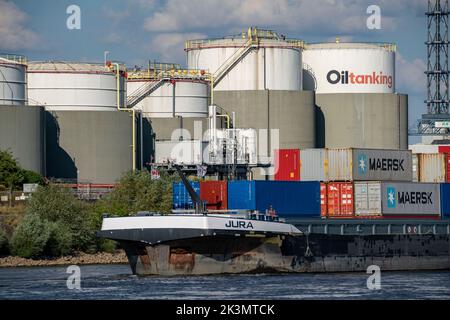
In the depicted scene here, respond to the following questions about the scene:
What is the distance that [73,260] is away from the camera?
75.8 metres

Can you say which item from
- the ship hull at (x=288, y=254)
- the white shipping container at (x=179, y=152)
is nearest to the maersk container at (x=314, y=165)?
the ship hull at (x=288, y=254)

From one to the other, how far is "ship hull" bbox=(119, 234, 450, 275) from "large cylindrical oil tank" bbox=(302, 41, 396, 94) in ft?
175

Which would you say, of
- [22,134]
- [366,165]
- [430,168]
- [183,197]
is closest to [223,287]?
[183,197]

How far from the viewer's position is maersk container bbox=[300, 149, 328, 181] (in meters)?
66.3

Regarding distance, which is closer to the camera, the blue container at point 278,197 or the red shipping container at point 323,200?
the blue container at point 278,197

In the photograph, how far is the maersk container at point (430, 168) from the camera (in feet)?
241

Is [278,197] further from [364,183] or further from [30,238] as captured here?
[30,238]

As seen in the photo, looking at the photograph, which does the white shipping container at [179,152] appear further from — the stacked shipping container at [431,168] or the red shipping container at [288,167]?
the red shipping container at [288,167]

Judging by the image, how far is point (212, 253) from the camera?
55.0 meters

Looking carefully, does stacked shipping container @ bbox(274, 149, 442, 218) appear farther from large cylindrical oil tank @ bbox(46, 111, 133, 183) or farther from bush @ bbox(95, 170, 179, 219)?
large cylindrical oil tank @ bbox(46, 111, 133, 183)

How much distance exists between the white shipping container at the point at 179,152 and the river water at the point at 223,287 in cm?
3871
